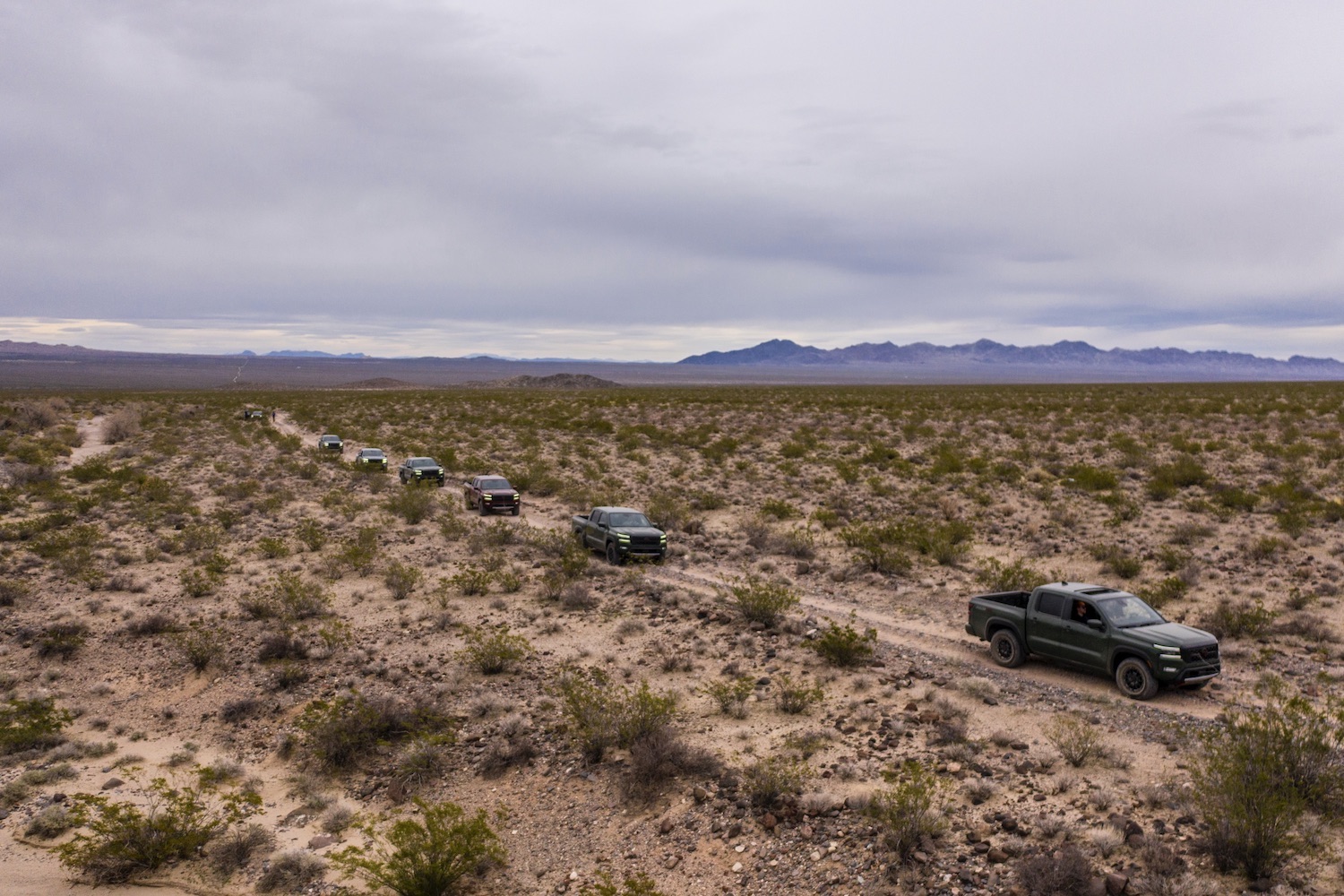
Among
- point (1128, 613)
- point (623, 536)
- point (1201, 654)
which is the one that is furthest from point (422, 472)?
point (1201, 654)

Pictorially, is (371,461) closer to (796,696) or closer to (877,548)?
(877,548)

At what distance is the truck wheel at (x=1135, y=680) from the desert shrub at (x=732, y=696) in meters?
5.86

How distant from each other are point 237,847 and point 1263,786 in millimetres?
12204

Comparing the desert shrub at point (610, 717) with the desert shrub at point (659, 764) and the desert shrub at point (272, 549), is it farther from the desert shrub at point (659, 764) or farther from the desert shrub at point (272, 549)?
the desert shrub at point (272, 549)

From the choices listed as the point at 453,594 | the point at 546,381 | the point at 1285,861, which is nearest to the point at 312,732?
the point at 453,594

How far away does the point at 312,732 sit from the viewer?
13.0m

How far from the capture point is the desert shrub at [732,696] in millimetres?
12898

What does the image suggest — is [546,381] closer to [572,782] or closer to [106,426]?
[106,426]

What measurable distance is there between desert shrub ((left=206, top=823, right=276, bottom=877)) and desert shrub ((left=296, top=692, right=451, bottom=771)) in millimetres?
1705

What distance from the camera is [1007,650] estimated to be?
1425 cm

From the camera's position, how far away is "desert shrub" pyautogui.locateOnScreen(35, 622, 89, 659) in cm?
1594

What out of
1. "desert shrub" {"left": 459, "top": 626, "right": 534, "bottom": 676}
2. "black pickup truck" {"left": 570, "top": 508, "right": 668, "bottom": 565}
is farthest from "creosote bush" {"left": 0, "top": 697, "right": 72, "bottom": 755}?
"black pickup truck" {"left": 570, "top": 508, "right": 668, "bottom": 565}

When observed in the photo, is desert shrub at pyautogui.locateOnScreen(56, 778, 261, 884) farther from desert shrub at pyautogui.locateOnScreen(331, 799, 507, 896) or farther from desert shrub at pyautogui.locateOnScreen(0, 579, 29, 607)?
desert shrub at pyautogui.locateOnScreen(0, 579, 29, 607)

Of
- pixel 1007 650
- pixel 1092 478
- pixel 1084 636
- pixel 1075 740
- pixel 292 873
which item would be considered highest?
pixel 1092 478
